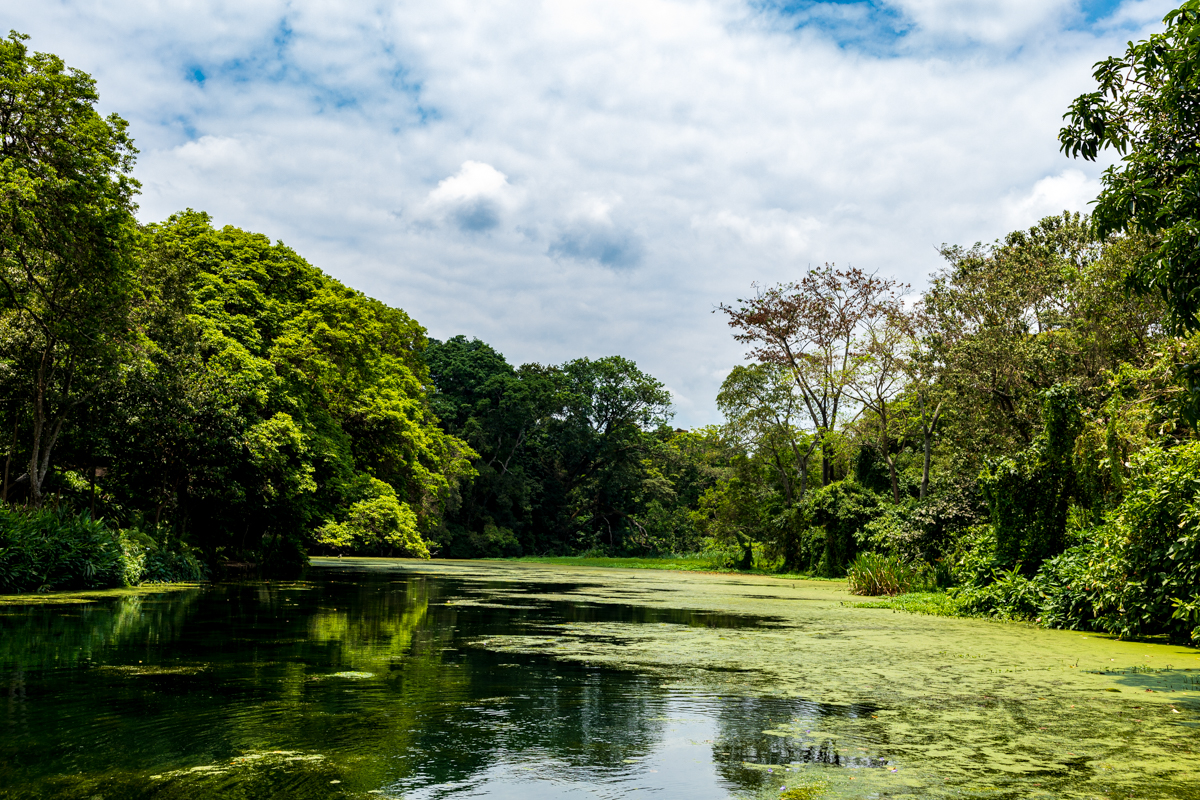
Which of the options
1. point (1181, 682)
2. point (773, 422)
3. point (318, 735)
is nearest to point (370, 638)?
point (318, 735)

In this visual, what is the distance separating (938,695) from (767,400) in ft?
103

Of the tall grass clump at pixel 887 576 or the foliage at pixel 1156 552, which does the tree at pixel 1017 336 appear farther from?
the foliage at pixel 1156 552

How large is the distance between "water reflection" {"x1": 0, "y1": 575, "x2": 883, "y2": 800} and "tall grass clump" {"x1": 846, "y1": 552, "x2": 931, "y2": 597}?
13.7 m

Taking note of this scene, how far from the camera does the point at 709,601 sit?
1825 centimetres

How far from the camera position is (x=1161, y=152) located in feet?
26.4

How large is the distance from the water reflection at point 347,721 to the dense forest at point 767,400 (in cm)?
534

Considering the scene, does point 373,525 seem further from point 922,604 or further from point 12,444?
point 922,604

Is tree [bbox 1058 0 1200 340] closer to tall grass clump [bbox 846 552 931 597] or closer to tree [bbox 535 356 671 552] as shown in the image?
tall grass clump [bbox 846 552 931 597]

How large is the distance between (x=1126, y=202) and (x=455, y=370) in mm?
51280

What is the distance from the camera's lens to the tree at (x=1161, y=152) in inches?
271

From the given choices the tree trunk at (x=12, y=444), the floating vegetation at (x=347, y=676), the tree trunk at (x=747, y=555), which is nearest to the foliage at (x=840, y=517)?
the tree trunk at (x=747, y=555)

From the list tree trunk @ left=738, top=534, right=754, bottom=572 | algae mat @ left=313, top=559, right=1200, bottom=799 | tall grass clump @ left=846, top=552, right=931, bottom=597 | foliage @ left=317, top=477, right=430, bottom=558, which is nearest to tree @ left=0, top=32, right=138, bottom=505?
foliage @ left=317, top=477, right=430, bottom=558

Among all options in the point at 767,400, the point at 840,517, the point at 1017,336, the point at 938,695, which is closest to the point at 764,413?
the point at 767,400

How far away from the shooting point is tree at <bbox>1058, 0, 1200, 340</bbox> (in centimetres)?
687
